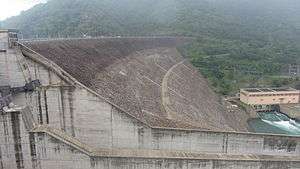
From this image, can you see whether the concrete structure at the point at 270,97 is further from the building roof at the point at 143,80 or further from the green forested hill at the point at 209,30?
the green forested hill at the point at 209,30

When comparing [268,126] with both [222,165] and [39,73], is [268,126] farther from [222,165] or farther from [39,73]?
[39,73]

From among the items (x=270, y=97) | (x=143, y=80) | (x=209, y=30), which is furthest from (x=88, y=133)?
→ (x=209, y=30)

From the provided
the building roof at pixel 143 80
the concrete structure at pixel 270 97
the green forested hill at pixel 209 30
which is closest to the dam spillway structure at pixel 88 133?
the building roof at pixel 143 80

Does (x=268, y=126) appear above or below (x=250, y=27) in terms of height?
below

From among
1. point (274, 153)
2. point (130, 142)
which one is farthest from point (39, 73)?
point (274, 153)

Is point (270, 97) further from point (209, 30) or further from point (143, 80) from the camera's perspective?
point (209, 30)

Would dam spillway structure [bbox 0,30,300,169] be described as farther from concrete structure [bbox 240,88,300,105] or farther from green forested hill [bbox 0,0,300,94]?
green forested hill [bbox 0,0,300,94]

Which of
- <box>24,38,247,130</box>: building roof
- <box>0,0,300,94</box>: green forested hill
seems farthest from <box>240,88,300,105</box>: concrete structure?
<box>0,0,300,94</box>: green forested hill
